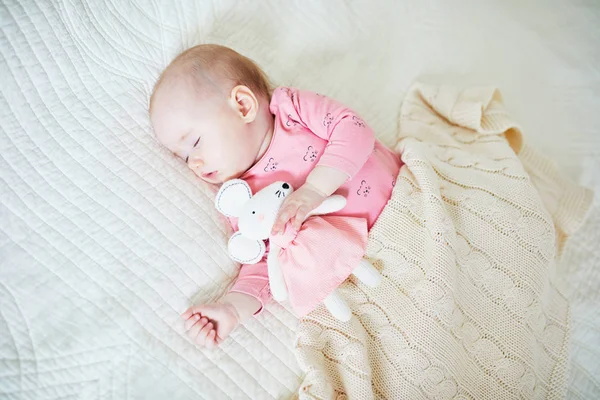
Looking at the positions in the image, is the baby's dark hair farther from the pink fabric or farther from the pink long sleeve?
the pink fabric

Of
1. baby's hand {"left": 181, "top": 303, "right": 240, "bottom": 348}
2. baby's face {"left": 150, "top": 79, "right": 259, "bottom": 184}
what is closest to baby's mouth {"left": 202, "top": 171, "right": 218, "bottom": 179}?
baby's face {"left": 150, "top": 79, "right": 259, "bottom": 184}

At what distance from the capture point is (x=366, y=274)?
0.95 metres

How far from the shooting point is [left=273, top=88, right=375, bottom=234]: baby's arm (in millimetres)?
909

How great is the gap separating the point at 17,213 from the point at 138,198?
0.23 meters

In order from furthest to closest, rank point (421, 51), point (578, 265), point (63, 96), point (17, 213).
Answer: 1. point (421, 51)
2. point (578, 265)
3. point (63, 96)
4. point (17, 213)

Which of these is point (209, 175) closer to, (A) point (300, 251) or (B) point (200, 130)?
(B) point (200, 130)

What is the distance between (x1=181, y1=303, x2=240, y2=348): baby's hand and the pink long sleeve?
36cm

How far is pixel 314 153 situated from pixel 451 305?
1.44ft

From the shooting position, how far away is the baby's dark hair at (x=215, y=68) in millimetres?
990

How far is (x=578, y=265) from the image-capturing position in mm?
1171

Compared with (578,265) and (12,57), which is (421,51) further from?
(12,57)

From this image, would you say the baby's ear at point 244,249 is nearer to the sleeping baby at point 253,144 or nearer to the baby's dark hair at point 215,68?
the sleeping baby at point 253,144

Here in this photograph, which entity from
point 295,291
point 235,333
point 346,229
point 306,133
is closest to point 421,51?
point 306,133

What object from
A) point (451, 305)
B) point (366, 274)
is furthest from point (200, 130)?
point (451, 305)
